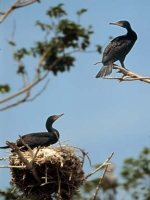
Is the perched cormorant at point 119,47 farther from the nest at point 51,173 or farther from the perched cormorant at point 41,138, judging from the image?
the nest at point 51,173

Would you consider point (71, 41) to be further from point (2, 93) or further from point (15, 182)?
point (15, 182)

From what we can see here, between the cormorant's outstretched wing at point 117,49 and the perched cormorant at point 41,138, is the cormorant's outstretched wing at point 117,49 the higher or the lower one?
the higher one

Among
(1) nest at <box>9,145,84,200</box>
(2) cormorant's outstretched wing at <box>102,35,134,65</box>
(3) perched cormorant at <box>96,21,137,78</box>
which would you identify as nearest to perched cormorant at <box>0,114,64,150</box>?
(1) nest at <box>9,145,84,200</box>

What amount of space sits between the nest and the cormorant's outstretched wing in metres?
2.05

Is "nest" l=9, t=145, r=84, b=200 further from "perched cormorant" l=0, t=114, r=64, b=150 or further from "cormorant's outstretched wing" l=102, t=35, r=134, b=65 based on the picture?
"cormorant's outstretched wing" l=102, t=35, r=134, b=65

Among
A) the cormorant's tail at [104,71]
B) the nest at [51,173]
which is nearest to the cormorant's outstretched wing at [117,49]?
the cormorant's tail at [104,71]

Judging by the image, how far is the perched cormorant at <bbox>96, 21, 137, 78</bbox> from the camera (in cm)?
949

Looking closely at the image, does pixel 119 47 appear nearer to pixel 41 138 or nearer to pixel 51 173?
pixel 41 138

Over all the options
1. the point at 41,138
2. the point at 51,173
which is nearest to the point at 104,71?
the point at 41,138

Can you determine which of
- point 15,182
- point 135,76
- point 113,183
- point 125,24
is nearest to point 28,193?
point 15,182

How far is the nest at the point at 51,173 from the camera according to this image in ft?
A: 25.1

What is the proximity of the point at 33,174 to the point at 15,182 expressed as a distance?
1.71ft

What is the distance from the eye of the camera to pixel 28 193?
7.79m

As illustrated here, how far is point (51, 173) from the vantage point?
7734 millimetres
